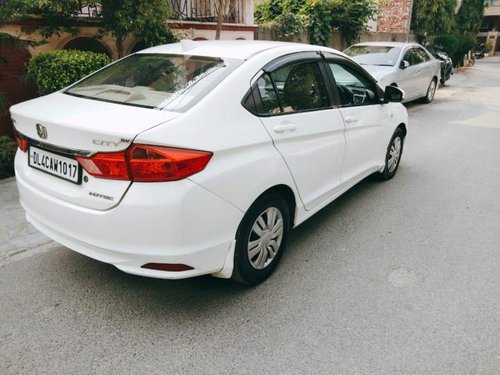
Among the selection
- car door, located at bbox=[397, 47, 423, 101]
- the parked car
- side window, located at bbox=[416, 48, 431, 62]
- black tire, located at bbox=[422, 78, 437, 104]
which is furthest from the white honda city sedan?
black tire, located at bbox=[422, 78, 437, 104]

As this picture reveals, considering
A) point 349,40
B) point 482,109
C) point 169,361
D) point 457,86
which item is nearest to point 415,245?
point 169,361

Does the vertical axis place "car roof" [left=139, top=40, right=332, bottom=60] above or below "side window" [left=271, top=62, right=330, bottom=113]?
above

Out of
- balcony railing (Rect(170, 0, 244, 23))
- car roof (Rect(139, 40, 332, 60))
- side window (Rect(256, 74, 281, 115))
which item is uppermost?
balcony railing (Rect(170, 0, 244, 23))

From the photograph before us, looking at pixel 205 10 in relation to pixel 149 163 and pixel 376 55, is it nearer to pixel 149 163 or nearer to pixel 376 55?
pixel 376 55

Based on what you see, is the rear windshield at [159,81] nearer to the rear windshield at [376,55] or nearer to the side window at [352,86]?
the side window at [352,86]

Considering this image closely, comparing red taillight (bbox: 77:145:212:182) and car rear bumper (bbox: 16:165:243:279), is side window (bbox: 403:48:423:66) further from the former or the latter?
red taillight (bbox: 77:145:212:182)

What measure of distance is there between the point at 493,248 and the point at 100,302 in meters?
3.27

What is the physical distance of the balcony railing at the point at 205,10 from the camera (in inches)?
338

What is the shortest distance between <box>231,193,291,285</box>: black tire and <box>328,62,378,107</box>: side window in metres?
1.31

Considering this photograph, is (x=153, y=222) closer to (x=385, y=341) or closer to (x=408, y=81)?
(x=385, y=341)

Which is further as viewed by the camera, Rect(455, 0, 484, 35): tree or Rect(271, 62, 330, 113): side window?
Rect(455, 0, 484, 35): tree

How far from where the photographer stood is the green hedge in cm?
525

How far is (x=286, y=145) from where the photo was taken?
9.94 feet

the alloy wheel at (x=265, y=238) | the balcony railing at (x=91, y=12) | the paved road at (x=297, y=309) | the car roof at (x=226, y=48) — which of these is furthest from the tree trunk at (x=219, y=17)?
the alloy wheel at (x=265, y=238)
